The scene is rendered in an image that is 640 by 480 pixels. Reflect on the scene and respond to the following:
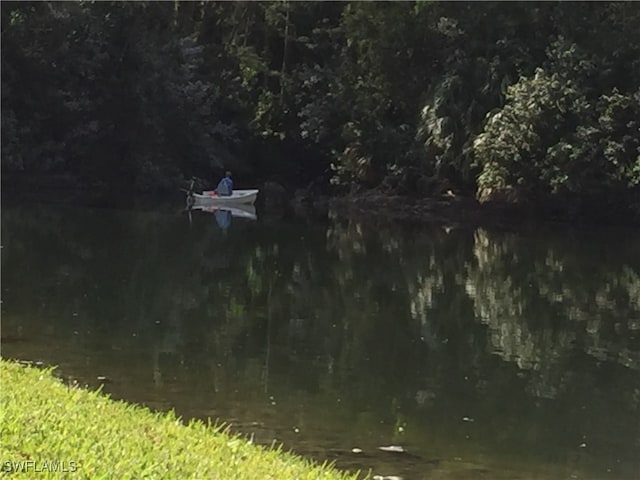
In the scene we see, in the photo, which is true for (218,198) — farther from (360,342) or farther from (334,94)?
(360,342)

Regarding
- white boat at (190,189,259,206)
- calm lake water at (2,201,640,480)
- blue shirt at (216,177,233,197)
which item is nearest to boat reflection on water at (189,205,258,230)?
white boat at (190,189,259,206)

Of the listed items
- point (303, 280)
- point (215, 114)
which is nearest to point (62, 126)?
point (215, 114)

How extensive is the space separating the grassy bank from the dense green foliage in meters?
26.0

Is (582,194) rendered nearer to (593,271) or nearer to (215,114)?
(593,271)

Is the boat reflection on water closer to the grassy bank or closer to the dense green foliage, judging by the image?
the dense green foliage

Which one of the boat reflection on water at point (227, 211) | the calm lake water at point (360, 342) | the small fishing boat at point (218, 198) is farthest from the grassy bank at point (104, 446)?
the small fishing boat at point (218, 198)

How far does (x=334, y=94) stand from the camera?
127 ft

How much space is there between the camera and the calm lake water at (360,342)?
351 inches

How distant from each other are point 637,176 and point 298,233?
10.3 meters

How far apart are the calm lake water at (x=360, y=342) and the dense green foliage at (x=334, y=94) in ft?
28.1

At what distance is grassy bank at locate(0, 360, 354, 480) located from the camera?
4.24 m

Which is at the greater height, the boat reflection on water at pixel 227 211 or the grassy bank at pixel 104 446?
the grassy bank at pixel 104 446

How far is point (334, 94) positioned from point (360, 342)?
26454 mm

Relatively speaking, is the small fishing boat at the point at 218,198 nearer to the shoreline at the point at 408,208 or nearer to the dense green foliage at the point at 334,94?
the shoreline at the point at 408,208
